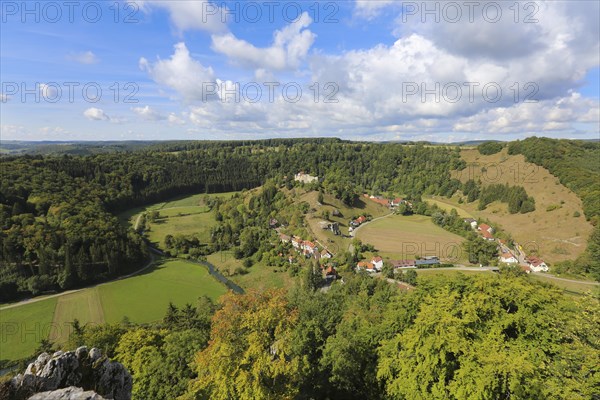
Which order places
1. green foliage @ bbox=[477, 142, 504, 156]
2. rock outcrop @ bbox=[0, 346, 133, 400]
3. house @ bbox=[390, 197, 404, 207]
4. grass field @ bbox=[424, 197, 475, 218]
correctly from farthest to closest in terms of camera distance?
green foliage @ bbox=[477, 142, 504, 156]
house @ bbox=[390, 197, 404, 207]
grass field @ bbox=[424, 197, 475, 218]
rock outcrop @ bbox=[0, 346, 133, 400]

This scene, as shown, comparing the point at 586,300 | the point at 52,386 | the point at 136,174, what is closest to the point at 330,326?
the point at 586,300

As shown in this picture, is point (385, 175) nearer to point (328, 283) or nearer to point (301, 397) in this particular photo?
point (328, 283)

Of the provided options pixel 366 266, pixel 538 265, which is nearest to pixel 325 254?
pixel 366 266

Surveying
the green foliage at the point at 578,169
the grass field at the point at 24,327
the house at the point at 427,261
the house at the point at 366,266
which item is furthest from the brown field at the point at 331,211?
the grass field at the point at 24,327

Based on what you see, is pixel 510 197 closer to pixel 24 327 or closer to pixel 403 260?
pixel 403 260

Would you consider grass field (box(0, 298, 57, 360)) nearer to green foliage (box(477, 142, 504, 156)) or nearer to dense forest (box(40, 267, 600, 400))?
dense forest (box(40, 267, 600, 400))

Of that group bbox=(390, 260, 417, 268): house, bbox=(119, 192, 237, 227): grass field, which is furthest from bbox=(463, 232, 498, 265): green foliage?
bbox=(119, 192, 237, 227): grass field
